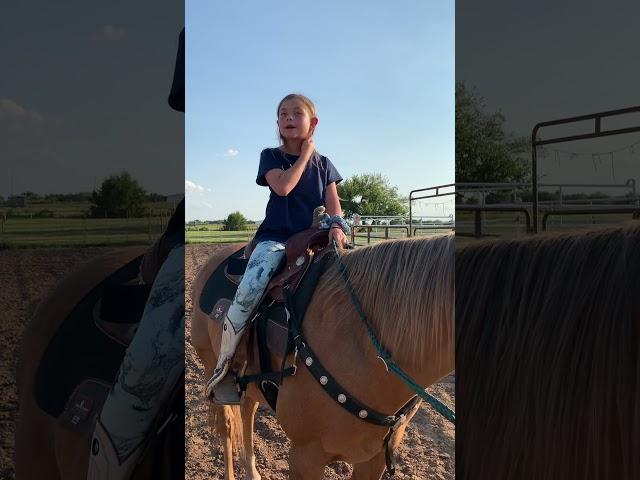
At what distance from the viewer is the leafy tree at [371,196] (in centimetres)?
297

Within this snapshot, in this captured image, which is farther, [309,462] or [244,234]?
[244,234]

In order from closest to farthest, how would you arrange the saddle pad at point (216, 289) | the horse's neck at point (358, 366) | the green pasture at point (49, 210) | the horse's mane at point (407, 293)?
the green pasture at point (49, 210)
the horse's mane at point (407, 293)
the horse's neck at point (358, 366)
the saddle pad at point (216, 289)

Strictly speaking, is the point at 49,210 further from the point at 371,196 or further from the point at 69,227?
the point at 371,196

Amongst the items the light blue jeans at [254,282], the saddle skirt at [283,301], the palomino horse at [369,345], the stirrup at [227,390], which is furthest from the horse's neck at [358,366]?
the stirrup at [227,390]

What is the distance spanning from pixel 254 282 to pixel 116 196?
0.64 m

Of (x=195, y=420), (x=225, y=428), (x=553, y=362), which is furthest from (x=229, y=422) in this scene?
(x=553, y=362)

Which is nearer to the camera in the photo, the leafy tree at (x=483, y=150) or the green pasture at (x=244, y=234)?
the leafy tree at (x=483, y=150)

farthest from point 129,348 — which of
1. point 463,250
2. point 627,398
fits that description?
point 627,398

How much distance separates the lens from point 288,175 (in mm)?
1238

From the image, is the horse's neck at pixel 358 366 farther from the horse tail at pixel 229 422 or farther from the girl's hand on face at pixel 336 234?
the horse tail at pixel 229 422

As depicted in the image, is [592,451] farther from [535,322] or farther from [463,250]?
[463,250]

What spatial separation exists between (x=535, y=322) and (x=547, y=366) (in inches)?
1.7

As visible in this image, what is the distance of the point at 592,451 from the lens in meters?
0.41

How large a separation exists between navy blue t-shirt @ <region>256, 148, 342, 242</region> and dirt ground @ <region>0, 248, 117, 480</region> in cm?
72
